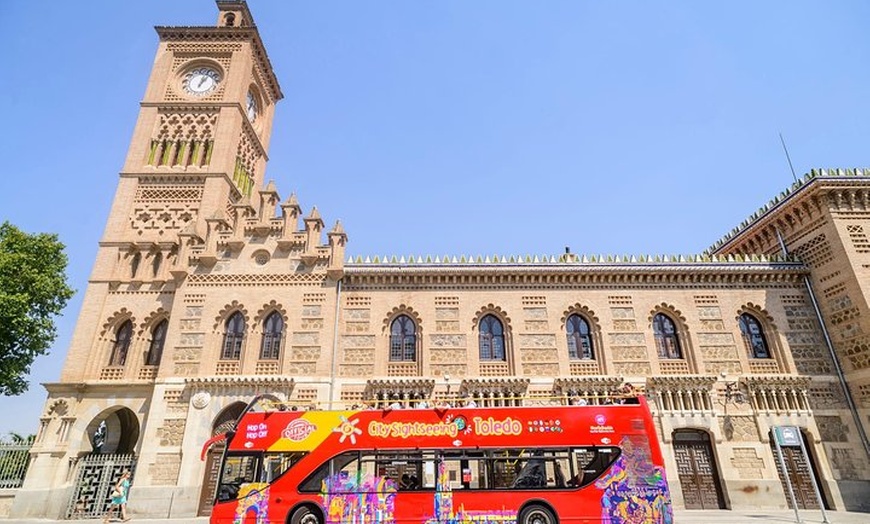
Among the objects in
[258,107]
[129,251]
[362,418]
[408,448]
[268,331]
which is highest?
[258,107]

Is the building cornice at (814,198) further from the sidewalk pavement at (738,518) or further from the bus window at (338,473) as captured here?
the bus window at (338,473)

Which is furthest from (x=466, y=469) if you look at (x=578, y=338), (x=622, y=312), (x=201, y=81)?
(x=201, y=81)

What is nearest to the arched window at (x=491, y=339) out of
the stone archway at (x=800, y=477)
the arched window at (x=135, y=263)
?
the stone archway at (x=800, y=477)

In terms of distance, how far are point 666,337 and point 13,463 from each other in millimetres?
30045

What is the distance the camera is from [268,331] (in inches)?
840

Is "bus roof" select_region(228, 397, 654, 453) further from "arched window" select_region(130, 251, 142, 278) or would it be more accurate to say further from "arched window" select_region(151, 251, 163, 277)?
"arched window" select_region(130, 251, 142, 278)

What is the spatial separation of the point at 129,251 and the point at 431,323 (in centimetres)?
1649

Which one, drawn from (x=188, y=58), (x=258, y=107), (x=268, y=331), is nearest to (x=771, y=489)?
(x=268, y=331)

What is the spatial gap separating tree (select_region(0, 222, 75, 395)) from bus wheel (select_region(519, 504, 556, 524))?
24839 mm

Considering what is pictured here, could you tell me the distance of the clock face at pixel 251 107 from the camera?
31850mm

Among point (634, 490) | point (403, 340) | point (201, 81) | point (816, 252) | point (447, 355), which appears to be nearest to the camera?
point (634, 490)

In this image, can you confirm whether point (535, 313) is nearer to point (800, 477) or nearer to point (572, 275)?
point (572, 275)

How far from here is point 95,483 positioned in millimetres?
19344

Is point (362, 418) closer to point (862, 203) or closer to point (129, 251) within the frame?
point (129, 251)
